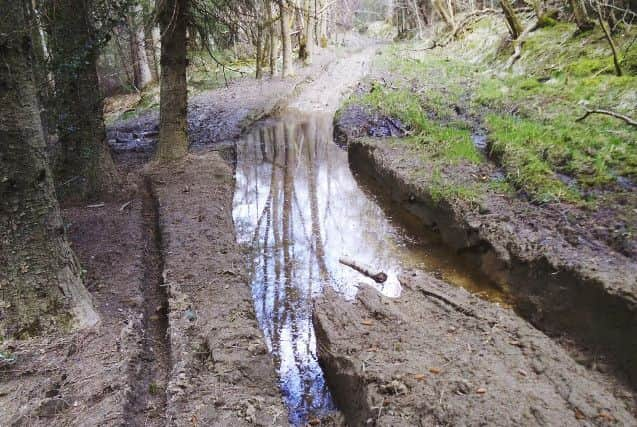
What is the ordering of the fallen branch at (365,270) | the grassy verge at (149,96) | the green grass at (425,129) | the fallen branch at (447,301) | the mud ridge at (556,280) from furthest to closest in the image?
the grassy verge at (149,96), the green grass at (425,129), the fallen branch at (365,270), the fallen branch at (447,301), the mud ridge at (556,280)

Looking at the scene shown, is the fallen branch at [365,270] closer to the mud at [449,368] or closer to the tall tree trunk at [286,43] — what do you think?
the mud at [449,368]

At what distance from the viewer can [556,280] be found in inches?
173

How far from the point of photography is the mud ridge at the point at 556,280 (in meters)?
3.69

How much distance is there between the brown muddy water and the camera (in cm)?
448

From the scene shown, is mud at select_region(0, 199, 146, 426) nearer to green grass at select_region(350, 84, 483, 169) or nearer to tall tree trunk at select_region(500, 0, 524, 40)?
green grass at select_region(350, 84, 483, 169)

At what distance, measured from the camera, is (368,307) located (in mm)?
4445

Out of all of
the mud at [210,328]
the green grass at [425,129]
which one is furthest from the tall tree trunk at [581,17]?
the mud at [210,328]

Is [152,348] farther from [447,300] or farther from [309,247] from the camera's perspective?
[309,247]

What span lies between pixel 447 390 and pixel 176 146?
649 cm

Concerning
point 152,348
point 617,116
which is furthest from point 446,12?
point 152,348

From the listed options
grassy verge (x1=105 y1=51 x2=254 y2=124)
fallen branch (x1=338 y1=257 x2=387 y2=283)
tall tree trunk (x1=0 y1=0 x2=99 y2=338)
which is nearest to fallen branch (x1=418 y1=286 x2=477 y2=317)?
fallen branch (x1=338 y1=257 x2=387 y2=283)

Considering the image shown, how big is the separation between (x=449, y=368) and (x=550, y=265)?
5.74 feet

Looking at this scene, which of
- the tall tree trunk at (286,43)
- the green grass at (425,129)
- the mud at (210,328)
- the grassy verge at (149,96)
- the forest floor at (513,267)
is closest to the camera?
the mud at (210,328)

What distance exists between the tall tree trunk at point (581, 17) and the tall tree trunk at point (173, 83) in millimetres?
9528
